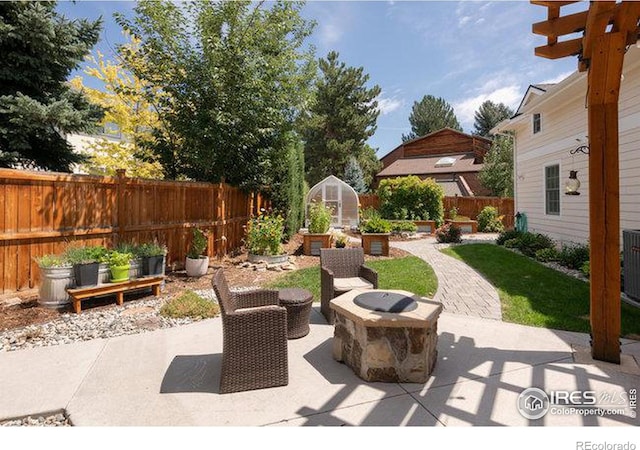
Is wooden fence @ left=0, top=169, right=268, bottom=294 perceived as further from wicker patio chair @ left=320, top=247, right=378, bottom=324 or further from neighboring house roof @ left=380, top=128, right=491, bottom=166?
neighboring house roof @ left=380, top=128, right=491, bottom=166

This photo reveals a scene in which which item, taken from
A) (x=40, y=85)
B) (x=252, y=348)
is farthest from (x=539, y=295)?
(x=40, y=85)

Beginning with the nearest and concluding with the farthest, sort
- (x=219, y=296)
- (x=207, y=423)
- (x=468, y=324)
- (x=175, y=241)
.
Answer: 1. (x=207, y=423)
2. (x=219, y=296)
3. (x=468, y=324)
4. (x=175, y=241)

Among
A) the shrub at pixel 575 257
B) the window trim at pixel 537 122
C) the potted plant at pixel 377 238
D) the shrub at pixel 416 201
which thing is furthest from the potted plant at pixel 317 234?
the window trim at pixel 537 122

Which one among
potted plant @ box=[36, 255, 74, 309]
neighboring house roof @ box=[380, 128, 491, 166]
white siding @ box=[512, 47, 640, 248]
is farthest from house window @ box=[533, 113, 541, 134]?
neighboring house roof @ box=[380, 128, 491, 166]

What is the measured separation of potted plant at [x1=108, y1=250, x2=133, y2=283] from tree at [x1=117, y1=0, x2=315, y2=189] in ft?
10.3

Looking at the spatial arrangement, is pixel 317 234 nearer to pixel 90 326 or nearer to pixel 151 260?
pixel 151 260

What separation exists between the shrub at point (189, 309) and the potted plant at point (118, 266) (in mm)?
932

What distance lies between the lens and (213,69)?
6.76 m

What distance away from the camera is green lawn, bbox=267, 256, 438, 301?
577 cm

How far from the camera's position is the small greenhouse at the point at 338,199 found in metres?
15.6

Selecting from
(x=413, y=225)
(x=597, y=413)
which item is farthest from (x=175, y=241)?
(x=413, y=225)

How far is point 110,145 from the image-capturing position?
38.0ft
